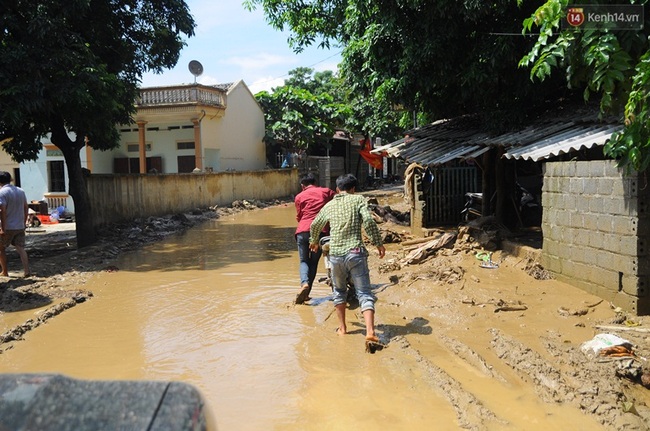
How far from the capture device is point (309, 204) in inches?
291

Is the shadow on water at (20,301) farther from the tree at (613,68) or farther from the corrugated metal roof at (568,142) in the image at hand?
the corrugated metal roof at (568,142)

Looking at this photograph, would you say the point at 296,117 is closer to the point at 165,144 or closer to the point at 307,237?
the point at 165,144

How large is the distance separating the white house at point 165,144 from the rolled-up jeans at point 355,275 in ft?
58.0

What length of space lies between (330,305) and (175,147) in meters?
19.3

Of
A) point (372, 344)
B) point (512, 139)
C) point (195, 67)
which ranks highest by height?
point (195, 67)

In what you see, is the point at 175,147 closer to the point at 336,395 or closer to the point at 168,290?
the point at 168,290

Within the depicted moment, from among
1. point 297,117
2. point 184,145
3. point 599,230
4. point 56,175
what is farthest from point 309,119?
point 599,230

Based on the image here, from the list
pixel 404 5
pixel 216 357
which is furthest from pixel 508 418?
pixel 404 5

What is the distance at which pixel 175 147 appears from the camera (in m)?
24.6

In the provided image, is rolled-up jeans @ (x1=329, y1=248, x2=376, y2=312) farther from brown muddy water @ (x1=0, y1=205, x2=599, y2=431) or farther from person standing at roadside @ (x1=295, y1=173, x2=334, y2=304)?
person standing at roadside @ (x1=295, y1=173, x2=334, y2=304)

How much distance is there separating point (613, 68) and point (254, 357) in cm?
440

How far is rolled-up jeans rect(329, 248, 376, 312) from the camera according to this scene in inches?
225

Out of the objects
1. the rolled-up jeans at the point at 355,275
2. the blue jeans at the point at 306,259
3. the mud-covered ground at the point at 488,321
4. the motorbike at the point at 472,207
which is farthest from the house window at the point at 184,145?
the rolled-up jeans at the point at 355,275

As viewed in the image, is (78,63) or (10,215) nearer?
(10,215)
